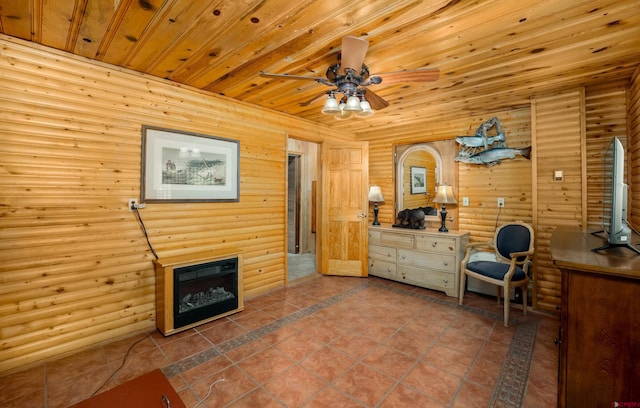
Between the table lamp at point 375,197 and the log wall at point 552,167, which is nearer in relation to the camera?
the log wall at point 552,167

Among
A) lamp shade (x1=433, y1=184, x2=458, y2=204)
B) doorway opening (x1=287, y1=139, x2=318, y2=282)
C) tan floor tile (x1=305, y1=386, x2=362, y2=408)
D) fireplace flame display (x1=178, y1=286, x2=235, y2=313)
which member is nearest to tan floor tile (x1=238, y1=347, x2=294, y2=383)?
tan floor tile (x1=305, y1=386, x2=362, y2=408)

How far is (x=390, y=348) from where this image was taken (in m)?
2.45

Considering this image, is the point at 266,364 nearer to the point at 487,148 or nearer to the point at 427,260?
the point at 427,260

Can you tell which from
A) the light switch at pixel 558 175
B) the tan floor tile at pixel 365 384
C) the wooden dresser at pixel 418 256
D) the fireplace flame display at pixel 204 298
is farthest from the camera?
the wooden dresser at pixel 418 256

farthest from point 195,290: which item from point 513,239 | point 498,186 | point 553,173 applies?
point 553,173

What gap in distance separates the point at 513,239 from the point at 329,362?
8.76 ft

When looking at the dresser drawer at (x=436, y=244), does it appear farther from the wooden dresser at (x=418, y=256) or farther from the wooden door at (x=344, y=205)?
the wooden door at (x=344, y=205)

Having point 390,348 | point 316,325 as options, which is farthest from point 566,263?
point 316,325

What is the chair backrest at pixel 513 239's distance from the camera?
3.23m

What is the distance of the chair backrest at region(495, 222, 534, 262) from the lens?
3.23m

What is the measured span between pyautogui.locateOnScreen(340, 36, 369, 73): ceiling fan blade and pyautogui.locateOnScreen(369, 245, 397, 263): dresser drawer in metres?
2.91

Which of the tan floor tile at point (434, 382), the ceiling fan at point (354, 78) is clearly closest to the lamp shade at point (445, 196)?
the ceiling fan at point (354, 78)

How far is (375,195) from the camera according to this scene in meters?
4.71

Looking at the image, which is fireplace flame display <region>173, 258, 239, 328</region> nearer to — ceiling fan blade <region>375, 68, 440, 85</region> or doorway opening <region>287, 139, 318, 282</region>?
ceiling fan blade <region>375, 68, 440, 85</region>
